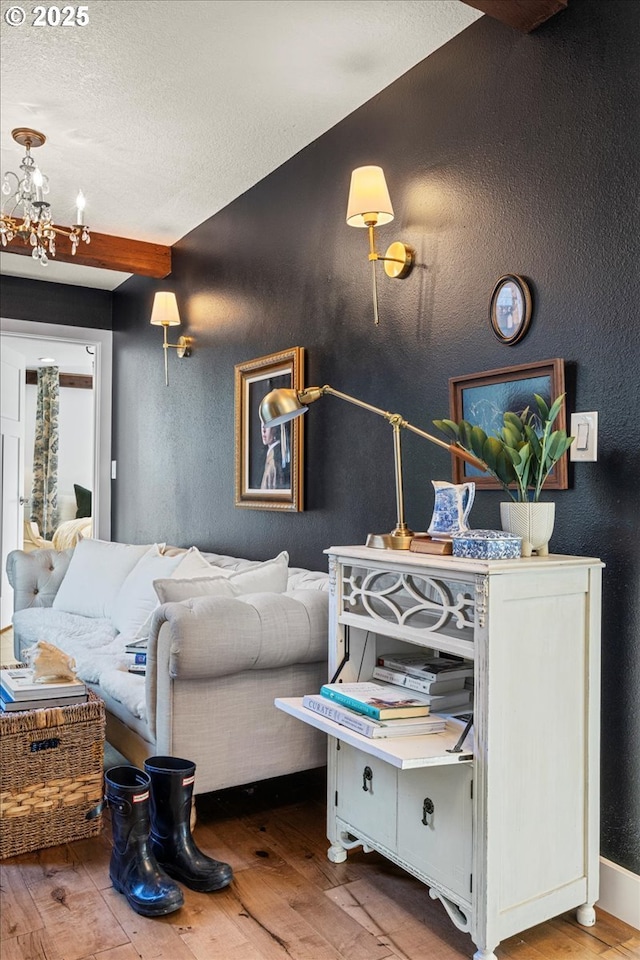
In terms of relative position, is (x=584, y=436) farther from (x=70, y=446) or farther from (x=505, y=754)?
(x=70, y=446)

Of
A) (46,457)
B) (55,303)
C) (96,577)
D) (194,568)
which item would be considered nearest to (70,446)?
(46,457)

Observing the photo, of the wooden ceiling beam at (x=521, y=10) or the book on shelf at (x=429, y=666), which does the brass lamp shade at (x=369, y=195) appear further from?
the book on shelf at (x=429, y=666)

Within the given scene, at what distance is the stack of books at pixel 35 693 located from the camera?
236 centimetres

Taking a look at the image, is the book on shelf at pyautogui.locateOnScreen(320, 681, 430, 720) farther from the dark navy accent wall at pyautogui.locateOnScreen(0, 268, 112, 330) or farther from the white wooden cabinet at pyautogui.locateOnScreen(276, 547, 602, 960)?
the dark navy accent wall at pyautogui.locateOnScreen(0, 268, 112, 330)

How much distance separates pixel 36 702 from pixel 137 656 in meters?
0.52

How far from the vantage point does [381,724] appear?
1858mm

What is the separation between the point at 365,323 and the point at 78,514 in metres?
6.39

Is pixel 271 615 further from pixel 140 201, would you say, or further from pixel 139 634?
pixel 140 201

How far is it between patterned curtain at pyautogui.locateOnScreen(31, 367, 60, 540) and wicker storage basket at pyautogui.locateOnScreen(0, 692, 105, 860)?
252 inches

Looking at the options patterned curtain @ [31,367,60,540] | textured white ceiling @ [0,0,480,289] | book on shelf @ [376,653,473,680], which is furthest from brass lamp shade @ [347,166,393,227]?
patterned curtain @ [31,367,60,540]

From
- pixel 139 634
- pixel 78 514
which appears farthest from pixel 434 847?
pixel 78 514

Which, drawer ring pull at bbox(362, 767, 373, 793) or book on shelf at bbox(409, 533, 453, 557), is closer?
book on shelf at bbox(409, 533, 453, 557)

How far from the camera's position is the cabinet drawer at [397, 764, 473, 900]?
1807mm

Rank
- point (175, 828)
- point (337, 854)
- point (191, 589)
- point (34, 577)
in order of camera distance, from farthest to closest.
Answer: point (34, 577) → point (191, 589) → point (337, 854) → point (175, 828)
